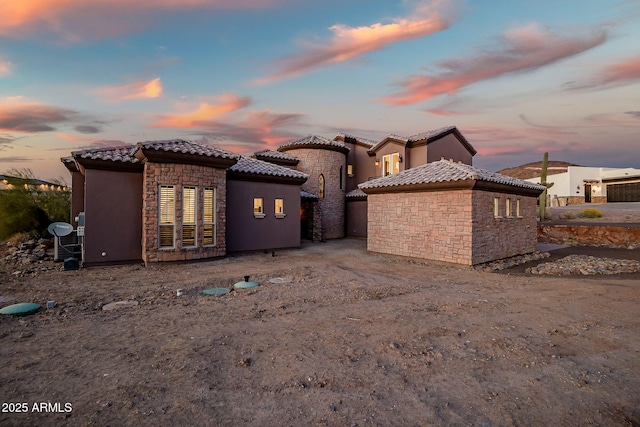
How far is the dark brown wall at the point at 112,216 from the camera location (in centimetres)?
1147

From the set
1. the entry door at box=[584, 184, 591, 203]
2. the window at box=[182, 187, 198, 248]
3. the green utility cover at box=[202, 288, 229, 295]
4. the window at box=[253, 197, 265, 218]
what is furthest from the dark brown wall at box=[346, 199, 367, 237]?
the entry door at box=[584, 184, 591, 203]

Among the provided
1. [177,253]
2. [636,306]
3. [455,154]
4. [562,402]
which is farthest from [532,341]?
[455,154]

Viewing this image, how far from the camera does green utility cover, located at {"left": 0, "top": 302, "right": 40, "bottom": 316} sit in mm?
6148

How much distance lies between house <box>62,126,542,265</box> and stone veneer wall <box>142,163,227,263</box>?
4cm

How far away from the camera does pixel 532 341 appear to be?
5.09 m

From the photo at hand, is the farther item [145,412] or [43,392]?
[43,392]

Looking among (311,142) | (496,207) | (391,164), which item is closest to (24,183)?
(311,142)

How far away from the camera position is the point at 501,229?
13852 millimetres

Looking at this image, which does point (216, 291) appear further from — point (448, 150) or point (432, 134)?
point (448, 150)

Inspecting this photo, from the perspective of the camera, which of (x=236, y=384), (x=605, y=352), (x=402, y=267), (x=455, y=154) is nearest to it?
(x=236, y=384)

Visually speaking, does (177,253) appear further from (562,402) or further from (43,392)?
(562,402)

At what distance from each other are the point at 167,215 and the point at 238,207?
3611mm

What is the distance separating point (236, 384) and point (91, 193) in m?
11.1

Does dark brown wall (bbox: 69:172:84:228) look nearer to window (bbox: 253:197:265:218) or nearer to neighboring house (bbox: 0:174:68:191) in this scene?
neighboring house (bbox: 0:174:68:191)
